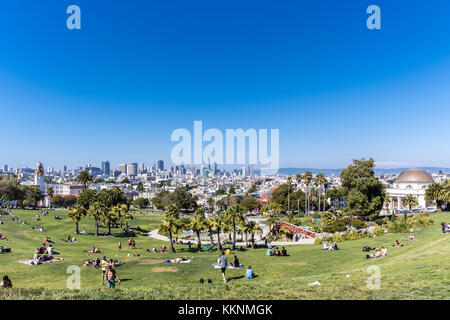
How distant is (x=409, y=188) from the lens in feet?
304

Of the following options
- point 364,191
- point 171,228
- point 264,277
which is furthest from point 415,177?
point 264,277

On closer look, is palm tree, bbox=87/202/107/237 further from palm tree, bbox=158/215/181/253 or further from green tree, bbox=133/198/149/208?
green tree, bbox=133/198/149/208

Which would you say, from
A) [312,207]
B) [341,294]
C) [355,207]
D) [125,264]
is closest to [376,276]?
[341,294]

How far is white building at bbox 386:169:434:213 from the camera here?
3382 inches

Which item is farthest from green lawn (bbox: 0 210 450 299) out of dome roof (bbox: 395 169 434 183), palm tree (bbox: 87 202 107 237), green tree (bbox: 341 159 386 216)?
dome roof (bbox: 395 169 434 183)

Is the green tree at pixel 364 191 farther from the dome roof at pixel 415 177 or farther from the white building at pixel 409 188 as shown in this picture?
the dome roof at pixel 415 177

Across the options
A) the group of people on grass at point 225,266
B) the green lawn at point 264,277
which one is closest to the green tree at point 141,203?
the green lawn at point 264,277

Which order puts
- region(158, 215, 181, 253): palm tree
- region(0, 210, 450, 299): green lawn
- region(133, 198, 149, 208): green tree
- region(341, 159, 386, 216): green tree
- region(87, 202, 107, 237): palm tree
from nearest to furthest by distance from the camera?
1. region(0, 210, 450, 299): green lawn
2. region(158, 215, 181, 253): palm tree
3. region(87, 202, 107, 237): palm tree
4. region(341, 159, 386, 216): green tree
5. region(133, 198, 149, 208): green tree

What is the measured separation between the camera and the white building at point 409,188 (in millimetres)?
85894

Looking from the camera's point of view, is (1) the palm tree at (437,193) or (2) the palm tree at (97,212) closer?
(2) the palm tree at (97,212)

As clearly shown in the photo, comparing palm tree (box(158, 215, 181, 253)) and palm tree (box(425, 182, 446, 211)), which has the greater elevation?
palm tree (box(425, 182, 446, 211))

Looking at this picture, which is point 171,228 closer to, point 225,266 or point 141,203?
point 225,266
